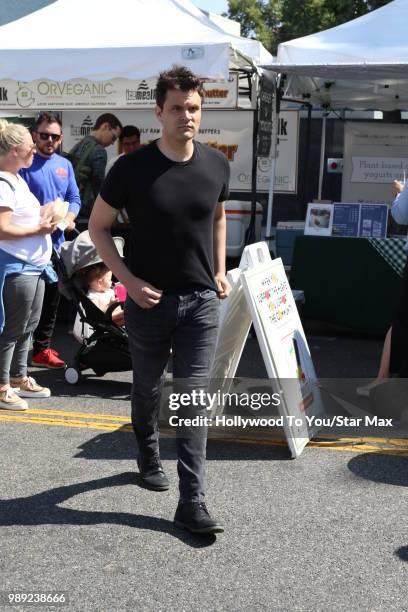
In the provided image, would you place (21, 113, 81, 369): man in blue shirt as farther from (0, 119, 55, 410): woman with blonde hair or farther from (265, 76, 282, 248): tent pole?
(265, 76, 282, 248): tent pole

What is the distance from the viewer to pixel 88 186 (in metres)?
9.51

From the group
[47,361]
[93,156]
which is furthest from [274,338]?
[93,156]

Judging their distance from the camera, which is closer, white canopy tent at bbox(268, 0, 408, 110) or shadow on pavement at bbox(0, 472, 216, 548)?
shadow on pavement at bbox(0, 472, 216, 548)

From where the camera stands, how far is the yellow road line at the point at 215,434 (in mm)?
5369

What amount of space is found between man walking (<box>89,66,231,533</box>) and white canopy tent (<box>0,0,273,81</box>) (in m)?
4.71

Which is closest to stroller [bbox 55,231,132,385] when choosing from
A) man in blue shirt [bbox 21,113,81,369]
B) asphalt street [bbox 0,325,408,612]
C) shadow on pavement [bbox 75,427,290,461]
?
man in blue shirt [bbox 21,113,81,369]

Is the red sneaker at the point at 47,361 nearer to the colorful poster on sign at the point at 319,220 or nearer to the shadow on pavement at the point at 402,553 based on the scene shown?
the colorful poster on sign at the point at 319,220

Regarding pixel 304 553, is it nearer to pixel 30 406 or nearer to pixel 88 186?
pixel 30 406

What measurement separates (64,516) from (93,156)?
5683 mm

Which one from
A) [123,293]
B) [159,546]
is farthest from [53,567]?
[123,293]

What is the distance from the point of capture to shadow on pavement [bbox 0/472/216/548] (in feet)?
13.4

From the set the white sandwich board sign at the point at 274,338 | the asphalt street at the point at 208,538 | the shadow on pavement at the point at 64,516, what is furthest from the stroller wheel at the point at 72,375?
the shadow on pavement at the point at 64,516

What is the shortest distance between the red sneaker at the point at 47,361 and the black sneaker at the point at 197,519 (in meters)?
3.51

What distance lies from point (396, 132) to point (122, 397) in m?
7.83
